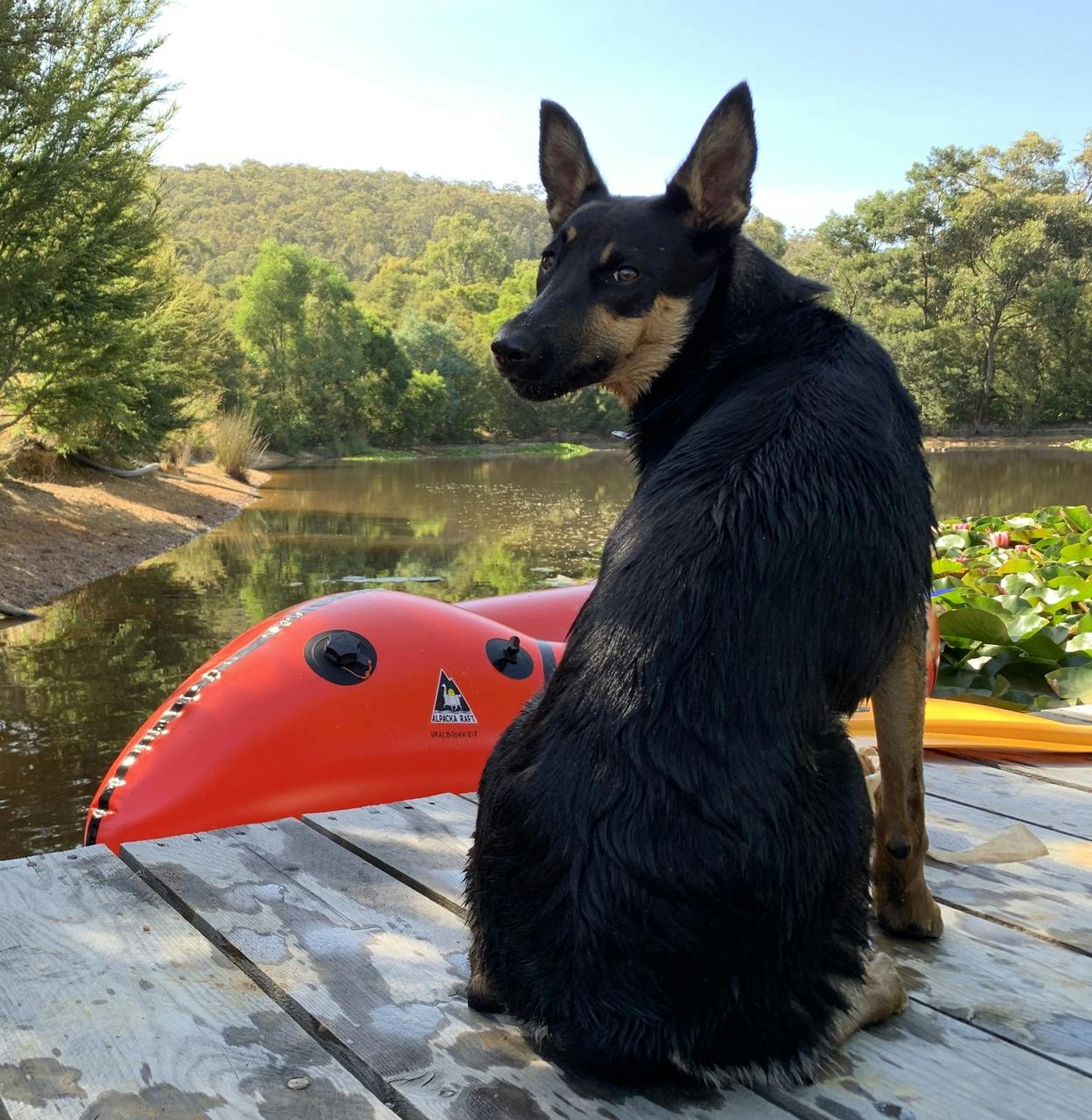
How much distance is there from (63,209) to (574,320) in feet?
54.6

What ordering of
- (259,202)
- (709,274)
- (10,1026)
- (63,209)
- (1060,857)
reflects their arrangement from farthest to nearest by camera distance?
(259,202)
(63,209)
(1060,857)
(709,274)
(10,1026)

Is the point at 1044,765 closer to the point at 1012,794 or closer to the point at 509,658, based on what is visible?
the point at 1012,794

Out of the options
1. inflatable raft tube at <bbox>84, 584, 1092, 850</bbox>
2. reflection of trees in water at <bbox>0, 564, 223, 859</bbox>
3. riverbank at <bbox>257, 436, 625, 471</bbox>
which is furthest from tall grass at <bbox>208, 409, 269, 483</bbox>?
inflatable raft tube at <bbox>84, 584, 1092, 850</bbox>

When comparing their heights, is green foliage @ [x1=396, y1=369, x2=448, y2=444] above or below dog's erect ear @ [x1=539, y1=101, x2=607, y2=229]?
above

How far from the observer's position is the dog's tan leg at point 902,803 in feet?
7.07

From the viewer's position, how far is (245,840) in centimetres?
288

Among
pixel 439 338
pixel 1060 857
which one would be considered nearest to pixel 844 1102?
pixel 1060 857

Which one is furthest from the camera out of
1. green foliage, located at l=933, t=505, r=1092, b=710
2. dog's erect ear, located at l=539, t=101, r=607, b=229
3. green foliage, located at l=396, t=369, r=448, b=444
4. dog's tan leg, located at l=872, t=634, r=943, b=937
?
green foliage, located at l=396, t=369, r=448, b=444

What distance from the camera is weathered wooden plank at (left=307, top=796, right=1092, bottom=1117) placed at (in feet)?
5.76

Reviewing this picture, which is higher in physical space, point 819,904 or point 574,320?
point 574,320

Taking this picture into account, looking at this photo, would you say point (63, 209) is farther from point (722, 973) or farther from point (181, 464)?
point (722, 973)

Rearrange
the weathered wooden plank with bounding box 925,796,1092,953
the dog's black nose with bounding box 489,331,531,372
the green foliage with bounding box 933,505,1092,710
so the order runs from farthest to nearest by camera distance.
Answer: the green foliage with bounding box 933,505,1092,710 → the dog's black nose with bounding box 489,331,531,372 → the weathered wooden plank with bounding box 925,796,1092,953

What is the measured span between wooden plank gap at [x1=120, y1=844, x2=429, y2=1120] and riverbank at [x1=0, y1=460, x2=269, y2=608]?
12.8 m

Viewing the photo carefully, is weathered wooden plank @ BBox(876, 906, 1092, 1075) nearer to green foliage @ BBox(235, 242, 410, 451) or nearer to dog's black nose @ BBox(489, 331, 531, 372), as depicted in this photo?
dog's black nose @ BBox(489, 331, 531, 372)
